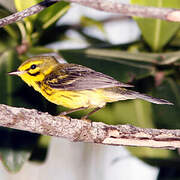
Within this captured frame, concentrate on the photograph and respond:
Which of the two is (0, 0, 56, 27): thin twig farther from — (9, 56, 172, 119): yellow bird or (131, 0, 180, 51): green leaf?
(131, 0, 180, 51): green leaf

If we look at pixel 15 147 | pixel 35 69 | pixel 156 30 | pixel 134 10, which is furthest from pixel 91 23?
pixel 134 10

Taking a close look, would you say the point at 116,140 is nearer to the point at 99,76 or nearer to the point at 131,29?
the point at 99,76

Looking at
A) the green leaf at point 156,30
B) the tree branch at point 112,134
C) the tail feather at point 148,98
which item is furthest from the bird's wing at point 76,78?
the green leaf at point 156,30

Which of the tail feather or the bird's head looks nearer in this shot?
the tail feather

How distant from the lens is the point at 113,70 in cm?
192

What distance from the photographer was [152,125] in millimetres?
2096

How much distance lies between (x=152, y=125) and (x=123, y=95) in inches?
19.0

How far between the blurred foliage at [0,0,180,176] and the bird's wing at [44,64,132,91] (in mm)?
63

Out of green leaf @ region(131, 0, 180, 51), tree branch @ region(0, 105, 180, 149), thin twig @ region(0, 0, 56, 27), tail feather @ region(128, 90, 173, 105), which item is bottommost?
tree branch @ region(0, 105, 180, 149)

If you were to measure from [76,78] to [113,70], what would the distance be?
0.20 meters

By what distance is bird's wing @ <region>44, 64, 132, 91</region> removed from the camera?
171 cm

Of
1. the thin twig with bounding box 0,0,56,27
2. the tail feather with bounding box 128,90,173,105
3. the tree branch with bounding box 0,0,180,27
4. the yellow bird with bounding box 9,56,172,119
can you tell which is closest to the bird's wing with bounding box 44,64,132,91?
the yellow bird with bounding box 9,56,172,119

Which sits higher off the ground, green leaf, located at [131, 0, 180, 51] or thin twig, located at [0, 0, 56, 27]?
green leaf, located at [131, 0, 180, 51]

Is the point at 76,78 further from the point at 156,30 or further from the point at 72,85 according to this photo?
the point at 156,30
